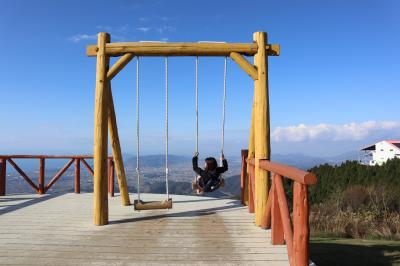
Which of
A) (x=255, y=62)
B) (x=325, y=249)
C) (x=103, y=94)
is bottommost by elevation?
(x=325, y=249)

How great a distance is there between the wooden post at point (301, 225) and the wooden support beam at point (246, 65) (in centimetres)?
253

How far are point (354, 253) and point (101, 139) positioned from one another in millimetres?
4290

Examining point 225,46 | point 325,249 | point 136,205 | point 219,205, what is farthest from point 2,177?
point 325,249

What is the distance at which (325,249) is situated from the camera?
21.3 ft

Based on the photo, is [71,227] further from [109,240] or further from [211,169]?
[211,169]

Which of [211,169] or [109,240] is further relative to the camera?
[211,169]

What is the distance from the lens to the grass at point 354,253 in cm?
567

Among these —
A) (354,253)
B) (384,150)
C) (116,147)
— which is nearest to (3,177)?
(116,147)

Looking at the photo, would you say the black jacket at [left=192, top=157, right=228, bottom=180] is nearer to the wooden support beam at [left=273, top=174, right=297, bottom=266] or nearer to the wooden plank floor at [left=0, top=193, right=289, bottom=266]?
the wooden plank floor at [left=0, top=193, right=289, bottom=266]

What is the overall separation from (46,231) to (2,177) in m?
4.97

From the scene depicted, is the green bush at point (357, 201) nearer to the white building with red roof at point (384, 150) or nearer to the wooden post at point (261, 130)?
the wooden post at point (261, 130)

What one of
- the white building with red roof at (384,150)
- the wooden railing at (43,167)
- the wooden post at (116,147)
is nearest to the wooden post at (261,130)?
the wooden post at (116,147)

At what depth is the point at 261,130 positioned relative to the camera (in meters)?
5.33

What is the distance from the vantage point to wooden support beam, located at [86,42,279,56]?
552cm
